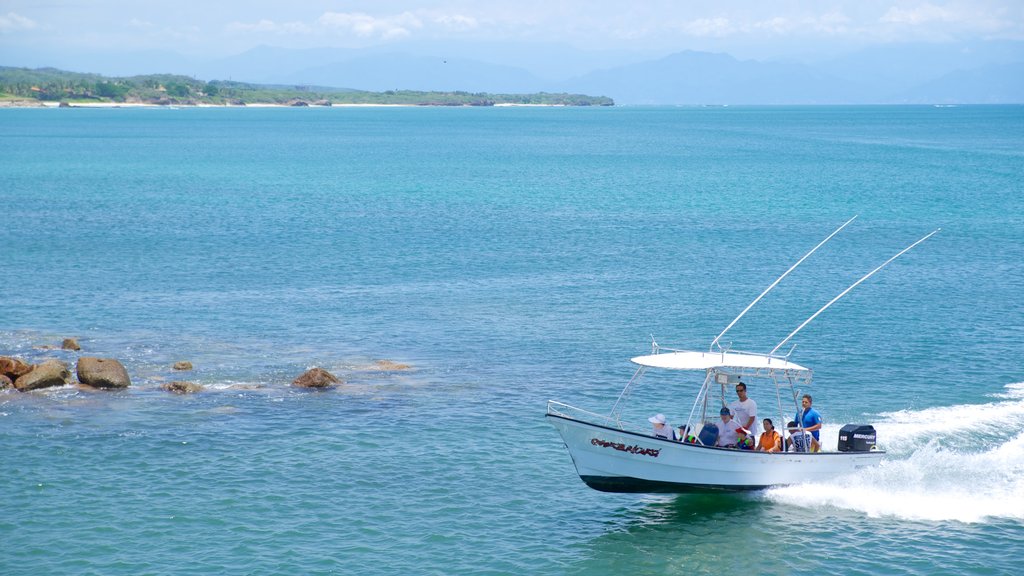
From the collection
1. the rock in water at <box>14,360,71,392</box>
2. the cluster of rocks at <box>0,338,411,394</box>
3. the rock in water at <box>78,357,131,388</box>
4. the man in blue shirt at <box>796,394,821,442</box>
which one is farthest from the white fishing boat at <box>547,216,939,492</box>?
the rock in water at <box>14,360,71,392</box>

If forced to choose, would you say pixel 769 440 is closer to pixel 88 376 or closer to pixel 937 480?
pixel 937 480

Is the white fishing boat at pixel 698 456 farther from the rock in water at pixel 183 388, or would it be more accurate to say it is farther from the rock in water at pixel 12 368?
the rock in water at pixel 12 368

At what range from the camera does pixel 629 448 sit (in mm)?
27766

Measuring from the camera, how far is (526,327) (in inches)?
1902

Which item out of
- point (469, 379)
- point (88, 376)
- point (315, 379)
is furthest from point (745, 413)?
point (88, 376)

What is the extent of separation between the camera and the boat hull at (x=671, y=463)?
91.0 ft

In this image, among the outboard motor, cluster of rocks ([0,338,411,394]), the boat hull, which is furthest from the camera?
cluster of rocks ([0,338,411,394])

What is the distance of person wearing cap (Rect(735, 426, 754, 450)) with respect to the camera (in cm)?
2888

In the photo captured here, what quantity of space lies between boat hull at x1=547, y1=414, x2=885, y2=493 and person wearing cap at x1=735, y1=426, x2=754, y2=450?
2.59 feet

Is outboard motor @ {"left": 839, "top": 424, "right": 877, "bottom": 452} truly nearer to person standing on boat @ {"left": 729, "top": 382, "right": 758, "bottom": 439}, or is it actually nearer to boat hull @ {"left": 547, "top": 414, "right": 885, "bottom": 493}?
boat hull @ {"left": 547, "top": 414, "right": 885, "bottom": 493}

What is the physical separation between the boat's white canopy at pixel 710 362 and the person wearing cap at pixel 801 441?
5.28 ft

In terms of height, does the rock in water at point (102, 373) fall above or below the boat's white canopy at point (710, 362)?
below

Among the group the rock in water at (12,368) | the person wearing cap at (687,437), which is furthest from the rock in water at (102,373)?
the person wearing cap at (687,437)

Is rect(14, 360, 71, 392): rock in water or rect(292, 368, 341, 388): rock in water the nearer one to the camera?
rect(14, 360, 71, 392): rock in water
